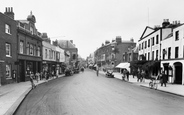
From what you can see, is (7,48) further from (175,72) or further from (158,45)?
(158,45)

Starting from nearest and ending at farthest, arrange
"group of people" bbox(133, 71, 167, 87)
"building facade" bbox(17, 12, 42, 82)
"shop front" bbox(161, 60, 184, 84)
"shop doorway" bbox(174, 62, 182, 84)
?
"group of people" bbox(133, 71, 167, 87), "shop front" bbox(161, 60, 184, 84), "shop doorway" bbox(174, 62, 182, 84), "building facade" bbox(17, 12, 42, 82)

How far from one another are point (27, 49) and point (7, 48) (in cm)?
562

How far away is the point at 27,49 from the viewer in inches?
1014

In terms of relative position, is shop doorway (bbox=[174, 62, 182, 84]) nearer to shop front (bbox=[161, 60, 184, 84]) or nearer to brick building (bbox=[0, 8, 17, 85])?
shop front (bbox=[161, 60, 184, 84])

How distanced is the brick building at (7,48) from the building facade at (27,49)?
1.39 m

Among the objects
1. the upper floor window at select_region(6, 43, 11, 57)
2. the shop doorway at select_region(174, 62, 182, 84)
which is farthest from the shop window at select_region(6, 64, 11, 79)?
the shop doorway at select_region(174, 62, 182, 84)

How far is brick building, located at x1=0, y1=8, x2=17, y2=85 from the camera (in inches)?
724

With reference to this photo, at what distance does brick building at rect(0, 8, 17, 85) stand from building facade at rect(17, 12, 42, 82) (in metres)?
1.39

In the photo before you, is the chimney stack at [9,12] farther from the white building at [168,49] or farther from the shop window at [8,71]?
the white building at [168,49]

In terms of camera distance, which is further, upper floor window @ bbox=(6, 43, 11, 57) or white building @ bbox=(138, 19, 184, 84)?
white building @ bbox=(138, 19, 184, 84)

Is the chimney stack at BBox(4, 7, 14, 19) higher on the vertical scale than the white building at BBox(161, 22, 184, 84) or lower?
higher

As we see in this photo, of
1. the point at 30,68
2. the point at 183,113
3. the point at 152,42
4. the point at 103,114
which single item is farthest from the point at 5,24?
the point at 152,42

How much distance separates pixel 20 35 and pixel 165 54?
22760 millimetres

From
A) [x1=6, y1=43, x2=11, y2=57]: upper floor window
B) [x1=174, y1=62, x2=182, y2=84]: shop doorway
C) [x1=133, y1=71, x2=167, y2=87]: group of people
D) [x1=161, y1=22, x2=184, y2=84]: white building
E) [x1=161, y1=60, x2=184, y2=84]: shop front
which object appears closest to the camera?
[x1=133, y1=71, x2=167, y2=87]: group of people
